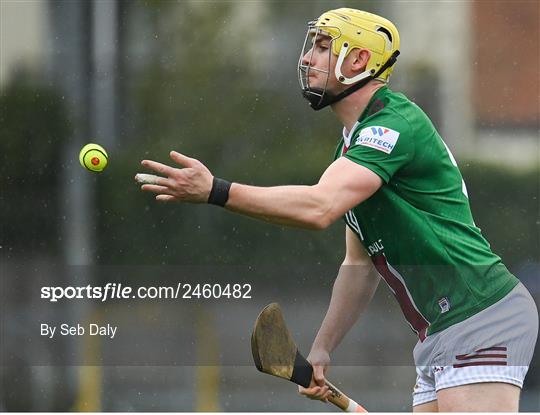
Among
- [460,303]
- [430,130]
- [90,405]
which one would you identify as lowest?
[90,405]

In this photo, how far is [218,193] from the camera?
10.9 feet

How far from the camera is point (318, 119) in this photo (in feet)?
18.4

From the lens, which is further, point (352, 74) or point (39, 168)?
point (39, 168)

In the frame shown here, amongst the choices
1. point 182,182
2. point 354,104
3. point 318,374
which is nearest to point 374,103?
point 354,104

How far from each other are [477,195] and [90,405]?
91.8 inches

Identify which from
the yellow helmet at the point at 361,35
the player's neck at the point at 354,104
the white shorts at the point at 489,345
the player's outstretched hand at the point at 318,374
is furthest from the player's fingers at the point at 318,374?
the yellow helmet at the point at 361,35

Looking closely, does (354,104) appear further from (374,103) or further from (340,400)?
Answer: (340,400)

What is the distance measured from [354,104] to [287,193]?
630 millimetres

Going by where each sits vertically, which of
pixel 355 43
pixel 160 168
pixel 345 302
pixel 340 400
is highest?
pixel 355 43

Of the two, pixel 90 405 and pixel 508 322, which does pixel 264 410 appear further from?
pixel 508 322

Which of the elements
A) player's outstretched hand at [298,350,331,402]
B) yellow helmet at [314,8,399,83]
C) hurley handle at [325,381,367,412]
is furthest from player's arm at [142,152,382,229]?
hurley handle at [325,381,367,412]

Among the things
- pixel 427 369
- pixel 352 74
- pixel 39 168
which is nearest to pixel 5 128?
pixel 39 168

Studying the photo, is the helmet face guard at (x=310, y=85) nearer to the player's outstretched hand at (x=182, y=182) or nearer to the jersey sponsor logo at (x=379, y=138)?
the jersey sponsor logo at (x=379, y=138)

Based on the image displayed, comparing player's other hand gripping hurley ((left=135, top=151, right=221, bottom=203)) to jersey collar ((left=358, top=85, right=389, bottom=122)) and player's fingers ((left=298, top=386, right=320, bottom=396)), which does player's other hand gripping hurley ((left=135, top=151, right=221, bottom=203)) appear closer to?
jersey collar ((left=358, top=85, right=389, bottom=122))
